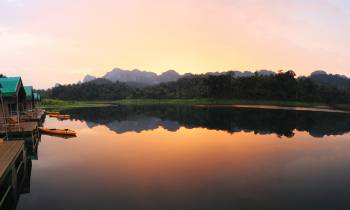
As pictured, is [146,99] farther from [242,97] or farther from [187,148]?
[187,148]

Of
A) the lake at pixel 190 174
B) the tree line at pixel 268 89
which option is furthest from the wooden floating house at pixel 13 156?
the tree line at pixel 268 89

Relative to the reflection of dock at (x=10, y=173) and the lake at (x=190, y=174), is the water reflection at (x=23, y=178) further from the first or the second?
the lake at (x=190, y=174)

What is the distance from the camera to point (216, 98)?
134 m

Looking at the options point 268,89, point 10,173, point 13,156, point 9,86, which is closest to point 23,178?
point 10,173

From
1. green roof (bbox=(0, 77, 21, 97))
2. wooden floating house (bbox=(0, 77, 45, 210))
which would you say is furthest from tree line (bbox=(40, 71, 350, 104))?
green roof (bbox=(0, 77, 21, 97))

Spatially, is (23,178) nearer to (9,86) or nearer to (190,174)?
(190,174)

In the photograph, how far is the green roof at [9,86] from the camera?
28711 mm

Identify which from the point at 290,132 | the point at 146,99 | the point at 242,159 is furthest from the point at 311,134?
the point at 146,99

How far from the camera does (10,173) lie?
19.4 m

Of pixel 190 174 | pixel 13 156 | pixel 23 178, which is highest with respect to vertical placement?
pixel 13 156

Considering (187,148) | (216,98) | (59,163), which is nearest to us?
(59,163)

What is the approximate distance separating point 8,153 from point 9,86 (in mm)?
13457

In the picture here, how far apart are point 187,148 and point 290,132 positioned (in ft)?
69.5

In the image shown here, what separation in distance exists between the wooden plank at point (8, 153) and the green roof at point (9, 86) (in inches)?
332
